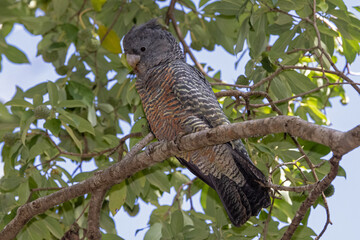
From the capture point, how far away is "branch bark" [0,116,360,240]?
2.26m

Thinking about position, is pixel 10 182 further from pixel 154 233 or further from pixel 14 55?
pixel 154 233

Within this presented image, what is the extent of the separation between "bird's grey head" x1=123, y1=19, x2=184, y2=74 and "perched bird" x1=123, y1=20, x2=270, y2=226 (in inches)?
0.6

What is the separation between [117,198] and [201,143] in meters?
1.63

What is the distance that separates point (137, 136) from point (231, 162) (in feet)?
3.47

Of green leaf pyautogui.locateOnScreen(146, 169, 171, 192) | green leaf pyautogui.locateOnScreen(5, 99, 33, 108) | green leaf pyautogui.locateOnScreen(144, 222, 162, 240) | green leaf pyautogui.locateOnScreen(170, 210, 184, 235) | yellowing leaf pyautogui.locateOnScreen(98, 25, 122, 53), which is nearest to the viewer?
green leaf pyautogui.locateOnScreen(5, 99, 33, 108)

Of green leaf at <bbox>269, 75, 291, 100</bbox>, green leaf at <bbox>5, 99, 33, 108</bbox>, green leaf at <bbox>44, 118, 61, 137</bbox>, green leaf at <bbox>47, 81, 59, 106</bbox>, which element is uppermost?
green leaf at <bbox>269, 75, 291, 100</bbox>

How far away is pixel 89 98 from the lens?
190 inches

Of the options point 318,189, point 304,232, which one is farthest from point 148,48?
point 318,189

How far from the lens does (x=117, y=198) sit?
175 inches

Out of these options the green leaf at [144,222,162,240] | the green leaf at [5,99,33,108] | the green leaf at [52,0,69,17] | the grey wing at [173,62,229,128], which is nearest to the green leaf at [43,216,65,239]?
the green leaf at [144,222,162,240]

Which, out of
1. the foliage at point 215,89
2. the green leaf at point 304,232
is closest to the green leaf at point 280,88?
the foliage at point 215,89

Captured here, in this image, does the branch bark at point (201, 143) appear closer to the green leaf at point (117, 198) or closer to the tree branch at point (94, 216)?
the tree branch at point (94, 216)

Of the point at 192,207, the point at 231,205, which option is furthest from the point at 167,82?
the point at 192,207

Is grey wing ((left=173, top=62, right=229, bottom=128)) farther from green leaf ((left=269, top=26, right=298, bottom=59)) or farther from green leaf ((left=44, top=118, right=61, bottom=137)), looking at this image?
green leaf ((left=44, top=118, right=61, bottom=137))
